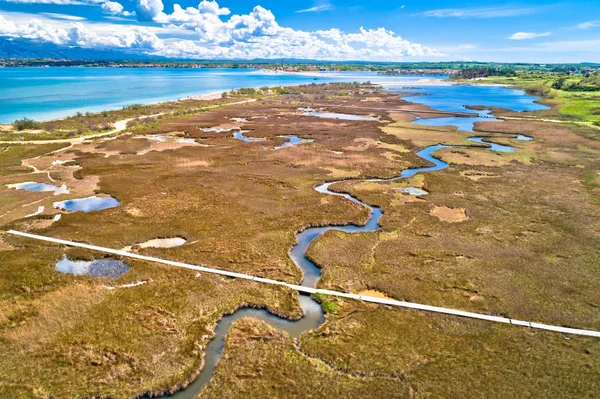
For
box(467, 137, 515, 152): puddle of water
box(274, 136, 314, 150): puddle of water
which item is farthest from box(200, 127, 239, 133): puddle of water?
box(467, 137, 515, 152): puddle of water

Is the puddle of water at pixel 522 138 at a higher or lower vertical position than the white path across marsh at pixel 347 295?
higher

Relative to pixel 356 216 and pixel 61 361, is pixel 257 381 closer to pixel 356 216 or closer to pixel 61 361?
pixel 61 361

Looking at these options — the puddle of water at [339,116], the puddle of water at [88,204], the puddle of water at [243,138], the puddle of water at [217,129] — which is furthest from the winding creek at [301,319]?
the puddle of water at [339,116]

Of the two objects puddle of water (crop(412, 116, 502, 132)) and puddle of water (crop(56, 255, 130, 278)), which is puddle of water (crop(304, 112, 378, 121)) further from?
puddle of water (crop(56, 255, 130, 278))

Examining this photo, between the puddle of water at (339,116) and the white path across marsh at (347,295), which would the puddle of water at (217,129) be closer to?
the puddle of water at (339,116)

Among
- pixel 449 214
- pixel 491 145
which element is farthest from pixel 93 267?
pixel 491 145

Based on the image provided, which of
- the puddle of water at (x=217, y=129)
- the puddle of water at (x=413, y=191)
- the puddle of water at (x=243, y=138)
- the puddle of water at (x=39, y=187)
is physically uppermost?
the puddle of water at (x=217, y=129)

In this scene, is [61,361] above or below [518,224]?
below

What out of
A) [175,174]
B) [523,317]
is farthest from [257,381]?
[175,174]
